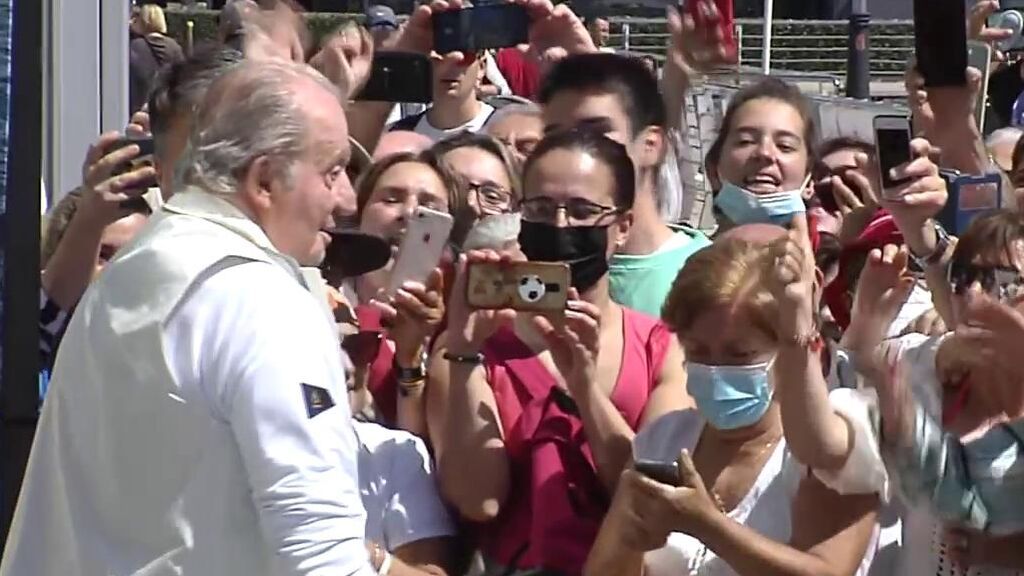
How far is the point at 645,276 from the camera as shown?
12.7ft

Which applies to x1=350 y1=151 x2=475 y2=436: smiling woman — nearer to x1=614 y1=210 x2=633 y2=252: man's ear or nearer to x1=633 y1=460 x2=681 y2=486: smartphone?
x1=614 y1=210 x2=633 y2=252: man's ear

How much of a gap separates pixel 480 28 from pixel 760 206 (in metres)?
1.25

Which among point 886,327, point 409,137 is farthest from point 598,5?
point 886,327

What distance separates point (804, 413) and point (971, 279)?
1.23 feet

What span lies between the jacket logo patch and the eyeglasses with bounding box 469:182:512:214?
63.8 inches

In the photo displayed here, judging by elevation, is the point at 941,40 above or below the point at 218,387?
above

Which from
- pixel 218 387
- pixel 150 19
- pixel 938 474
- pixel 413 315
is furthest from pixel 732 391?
pixel 150 19

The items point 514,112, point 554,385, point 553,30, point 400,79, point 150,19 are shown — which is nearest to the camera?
point 554,385

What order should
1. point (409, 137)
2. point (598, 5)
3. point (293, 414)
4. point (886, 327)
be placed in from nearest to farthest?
1. point (293, 414)
2. point (886, 327)
3. point (409, 137)
4. point (598, 5)

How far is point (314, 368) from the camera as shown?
8.18 feet

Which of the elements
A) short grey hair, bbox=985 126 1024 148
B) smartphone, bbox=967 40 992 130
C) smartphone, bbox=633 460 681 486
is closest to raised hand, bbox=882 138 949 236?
smartphone, bbox=633 460 681 486

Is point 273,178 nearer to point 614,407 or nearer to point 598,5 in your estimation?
point 614,407

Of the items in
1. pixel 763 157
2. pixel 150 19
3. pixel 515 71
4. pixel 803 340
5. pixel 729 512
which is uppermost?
pixel 150 19

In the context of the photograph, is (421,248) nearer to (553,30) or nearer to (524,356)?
(524,356)
